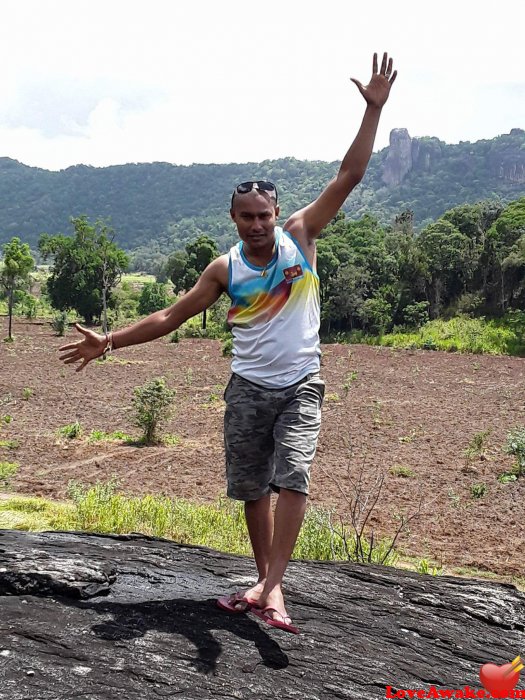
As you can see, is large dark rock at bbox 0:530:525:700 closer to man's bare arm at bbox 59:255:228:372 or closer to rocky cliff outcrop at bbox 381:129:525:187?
man's bare arm at bbox 59:255:228:372

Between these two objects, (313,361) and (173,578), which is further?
(173,578)

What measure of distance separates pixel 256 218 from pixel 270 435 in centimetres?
91

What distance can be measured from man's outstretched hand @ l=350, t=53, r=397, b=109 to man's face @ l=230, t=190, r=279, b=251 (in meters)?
0.64

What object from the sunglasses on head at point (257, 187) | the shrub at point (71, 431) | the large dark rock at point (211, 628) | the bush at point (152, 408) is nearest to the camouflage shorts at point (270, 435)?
the large dark rock at point (211, 628)

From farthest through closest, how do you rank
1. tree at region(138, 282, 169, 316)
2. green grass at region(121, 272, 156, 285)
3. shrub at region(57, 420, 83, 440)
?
green grass at region(121, 272, 156, 285)
tree at region(138, 282, 169, 316)
shrub at region(57, 420, 83, 440)

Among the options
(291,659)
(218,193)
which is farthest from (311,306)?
(218,193)

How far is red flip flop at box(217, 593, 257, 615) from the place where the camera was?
111 inches

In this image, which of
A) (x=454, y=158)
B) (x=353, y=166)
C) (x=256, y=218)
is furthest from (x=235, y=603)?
(x=454, y=158)

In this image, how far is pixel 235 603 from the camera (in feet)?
9.35

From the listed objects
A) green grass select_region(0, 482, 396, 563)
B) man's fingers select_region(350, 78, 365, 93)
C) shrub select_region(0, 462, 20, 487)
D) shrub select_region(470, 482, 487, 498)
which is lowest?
shrub select_region(0, 462, 20, 487)

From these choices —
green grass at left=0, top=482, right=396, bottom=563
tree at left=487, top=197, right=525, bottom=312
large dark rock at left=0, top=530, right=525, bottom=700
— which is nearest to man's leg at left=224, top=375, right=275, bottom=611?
large dark rock at left=0, top=530, right=525, bottom=700

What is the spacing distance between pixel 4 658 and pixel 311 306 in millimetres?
1704

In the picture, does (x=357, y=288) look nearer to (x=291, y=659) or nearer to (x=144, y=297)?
(x=144, y=297)

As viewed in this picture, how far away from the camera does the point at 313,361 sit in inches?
112
